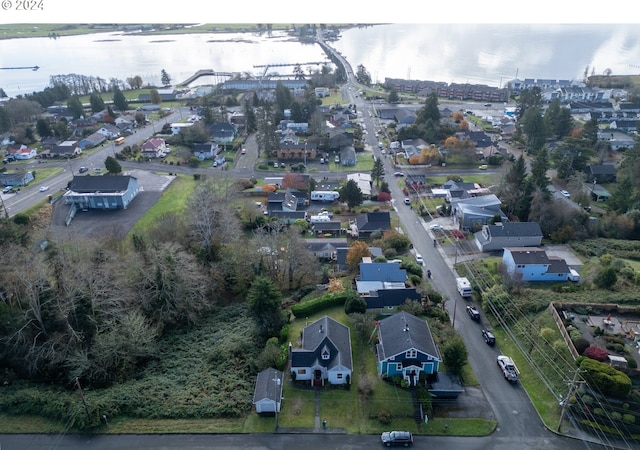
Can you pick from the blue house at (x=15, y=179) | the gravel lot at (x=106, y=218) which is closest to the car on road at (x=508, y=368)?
the gravel lot at (x=106, y=218)

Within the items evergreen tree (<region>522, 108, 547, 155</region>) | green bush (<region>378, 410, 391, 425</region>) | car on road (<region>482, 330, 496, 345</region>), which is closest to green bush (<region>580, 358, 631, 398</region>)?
car on road (<region>482, 330, 496, 345</region>)

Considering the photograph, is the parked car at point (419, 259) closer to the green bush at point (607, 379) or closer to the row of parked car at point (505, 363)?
the row of parked car at point (505, 363)

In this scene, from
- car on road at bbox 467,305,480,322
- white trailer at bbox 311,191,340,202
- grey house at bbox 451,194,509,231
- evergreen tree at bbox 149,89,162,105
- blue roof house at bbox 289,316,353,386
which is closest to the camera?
blue roof house at bbox 289,316,353,386

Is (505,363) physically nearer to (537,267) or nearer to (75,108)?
(537,267)

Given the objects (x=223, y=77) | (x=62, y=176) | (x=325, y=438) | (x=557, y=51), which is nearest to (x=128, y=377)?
(x=325, y=438)

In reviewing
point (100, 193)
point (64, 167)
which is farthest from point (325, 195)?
point (64, 167)

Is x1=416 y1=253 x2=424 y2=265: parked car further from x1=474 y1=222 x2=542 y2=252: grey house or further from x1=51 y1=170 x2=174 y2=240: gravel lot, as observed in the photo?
x1=51 y1=170 x2=174 y2=240: gravel lot
